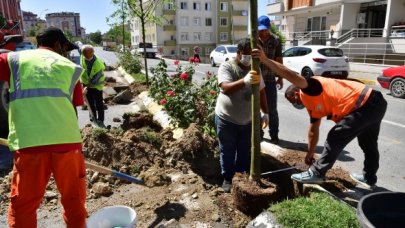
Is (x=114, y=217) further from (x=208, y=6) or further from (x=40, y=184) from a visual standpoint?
(x=208, y=6)

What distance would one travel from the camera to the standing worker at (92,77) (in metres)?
6.42

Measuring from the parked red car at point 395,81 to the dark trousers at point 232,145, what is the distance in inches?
311

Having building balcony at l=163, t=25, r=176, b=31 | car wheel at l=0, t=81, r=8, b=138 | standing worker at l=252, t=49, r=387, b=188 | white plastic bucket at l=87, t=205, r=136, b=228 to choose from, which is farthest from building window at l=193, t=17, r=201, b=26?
white plastic bucket at l=87, t=205, r=136, b=228

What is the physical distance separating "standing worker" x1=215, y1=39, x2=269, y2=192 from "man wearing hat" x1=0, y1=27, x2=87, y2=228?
1644mm

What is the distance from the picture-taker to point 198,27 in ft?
178

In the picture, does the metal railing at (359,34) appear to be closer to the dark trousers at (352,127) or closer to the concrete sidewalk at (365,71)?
the concrete sidewalk at (365,71)

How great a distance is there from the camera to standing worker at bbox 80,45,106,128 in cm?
642

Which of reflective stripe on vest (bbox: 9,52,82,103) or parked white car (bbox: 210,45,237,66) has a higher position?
reflective stripe on vest (bbox: 9,52,82,103)

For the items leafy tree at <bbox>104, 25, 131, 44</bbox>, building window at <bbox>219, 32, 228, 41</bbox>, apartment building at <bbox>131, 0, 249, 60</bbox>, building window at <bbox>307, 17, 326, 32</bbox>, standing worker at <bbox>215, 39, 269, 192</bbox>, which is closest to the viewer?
standing worker at <bbox>215, 39, 269, 192</bbox>

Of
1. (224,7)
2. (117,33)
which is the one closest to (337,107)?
(117,33)

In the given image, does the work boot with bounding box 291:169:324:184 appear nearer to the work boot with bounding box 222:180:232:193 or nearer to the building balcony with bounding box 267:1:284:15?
the work boot with bounding box 222:180:232:193

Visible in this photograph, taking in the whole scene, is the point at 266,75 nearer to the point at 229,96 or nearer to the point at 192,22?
the point at 229,96

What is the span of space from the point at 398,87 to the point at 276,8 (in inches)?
813

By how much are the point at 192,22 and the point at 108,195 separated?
5207cm
